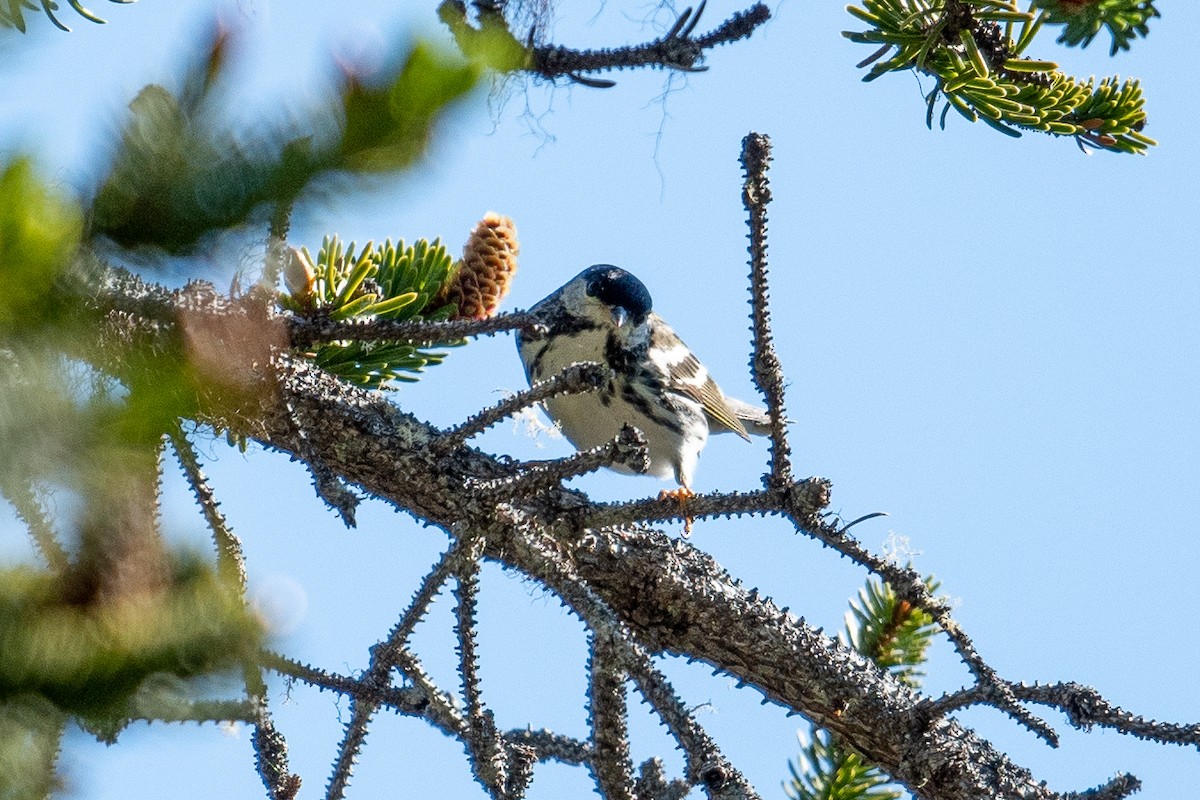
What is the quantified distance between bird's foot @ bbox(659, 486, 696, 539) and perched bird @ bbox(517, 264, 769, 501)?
0.23 m

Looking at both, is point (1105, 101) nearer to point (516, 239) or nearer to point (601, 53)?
point (601, 53)

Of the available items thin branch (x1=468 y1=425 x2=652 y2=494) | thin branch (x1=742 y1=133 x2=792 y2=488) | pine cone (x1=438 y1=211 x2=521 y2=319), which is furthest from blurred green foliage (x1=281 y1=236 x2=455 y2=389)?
thin branch (x1=742 y1=133 x2=792 y2=488)

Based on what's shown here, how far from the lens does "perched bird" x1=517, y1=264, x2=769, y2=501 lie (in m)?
4.15

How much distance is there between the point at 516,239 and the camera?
284cm

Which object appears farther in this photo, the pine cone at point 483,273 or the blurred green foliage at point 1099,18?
the pine cone at point 483,273

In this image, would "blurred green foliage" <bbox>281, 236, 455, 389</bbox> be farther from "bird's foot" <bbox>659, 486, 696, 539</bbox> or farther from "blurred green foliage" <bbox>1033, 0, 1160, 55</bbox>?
"blurred green foliage" <bbox>1033, 0, 1160, 55</bbox>

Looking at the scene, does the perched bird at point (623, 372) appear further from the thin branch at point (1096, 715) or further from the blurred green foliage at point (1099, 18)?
the blurred green foliage at point (1099, 18)

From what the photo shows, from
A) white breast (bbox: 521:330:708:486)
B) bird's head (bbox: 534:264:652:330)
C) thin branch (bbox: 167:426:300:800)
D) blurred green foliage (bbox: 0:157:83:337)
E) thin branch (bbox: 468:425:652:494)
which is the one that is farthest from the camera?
bird's head (bbox: 534:264:652:330)

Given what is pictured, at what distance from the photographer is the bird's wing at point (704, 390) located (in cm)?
442

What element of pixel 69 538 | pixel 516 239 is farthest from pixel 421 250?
pixel 69 538

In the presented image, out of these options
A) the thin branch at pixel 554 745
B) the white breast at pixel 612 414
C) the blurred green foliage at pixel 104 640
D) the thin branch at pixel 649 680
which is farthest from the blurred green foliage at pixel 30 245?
the white breast at pixel 612 414

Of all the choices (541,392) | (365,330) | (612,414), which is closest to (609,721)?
(541,392)

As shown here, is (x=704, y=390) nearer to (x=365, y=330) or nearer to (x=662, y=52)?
(x=365, y=330)

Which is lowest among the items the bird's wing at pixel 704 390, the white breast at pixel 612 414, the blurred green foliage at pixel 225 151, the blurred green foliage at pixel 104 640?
the blurred green foliage at pixel 104 640
